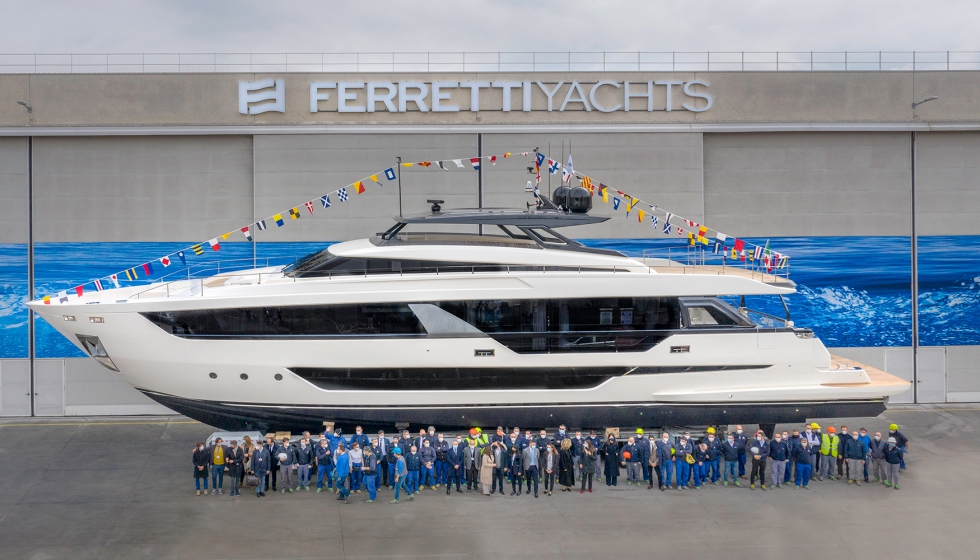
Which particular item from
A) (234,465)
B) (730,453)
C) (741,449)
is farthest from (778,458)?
(234,465)

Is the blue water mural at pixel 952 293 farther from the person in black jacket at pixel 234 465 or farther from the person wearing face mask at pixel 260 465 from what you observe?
the person in black jacket at pixel 234 465

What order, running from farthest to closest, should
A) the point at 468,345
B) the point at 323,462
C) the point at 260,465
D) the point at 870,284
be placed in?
the point at 870,284, the point at 468,345, the point at 323,462, the point at 260,465

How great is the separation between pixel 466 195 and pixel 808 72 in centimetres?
701

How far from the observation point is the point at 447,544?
8352mm

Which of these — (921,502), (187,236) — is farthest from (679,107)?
(187,236)

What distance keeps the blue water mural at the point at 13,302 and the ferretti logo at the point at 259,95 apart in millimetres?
4886

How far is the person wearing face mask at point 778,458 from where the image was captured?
33.6ft

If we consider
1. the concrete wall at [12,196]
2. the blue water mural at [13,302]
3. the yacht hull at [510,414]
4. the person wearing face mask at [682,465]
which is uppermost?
the concrete wall at [12,196]

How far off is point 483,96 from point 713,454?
7.84 m

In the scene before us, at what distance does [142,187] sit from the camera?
46.5ft

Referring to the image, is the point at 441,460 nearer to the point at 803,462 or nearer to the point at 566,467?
the point at 566,467

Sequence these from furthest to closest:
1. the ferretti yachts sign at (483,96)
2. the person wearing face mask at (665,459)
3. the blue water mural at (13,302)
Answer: the ferretti yachts sign at (483,96)
the blue water mural at (13,302)
the person wearing face mask at (665,459)

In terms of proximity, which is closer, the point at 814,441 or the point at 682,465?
the point at 682,465

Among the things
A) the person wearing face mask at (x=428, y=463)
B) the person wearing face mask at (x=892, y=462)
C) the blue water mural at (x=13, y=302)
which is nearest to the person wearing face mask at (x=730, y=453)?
the person wearing face mask at (x=892, y=462)
